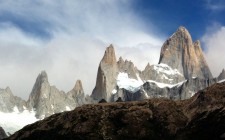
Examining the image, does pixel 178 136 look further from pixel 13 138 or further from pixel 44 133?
pixel 13 138

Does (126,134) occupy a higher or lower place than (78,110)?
lower

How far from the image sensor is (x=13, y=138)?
198 m

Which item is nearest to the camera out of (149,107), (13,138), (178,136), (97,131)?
(178,136)

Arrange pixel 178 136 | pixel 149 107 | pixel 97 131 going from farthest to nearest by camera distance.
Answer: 1. pixel 149 107
2. pixel 97 131
3. pixel 178 136

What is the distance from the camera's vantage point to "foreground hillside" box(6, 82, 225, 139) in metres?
162

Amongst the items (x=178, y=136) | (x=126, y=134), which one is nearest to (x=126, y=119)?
(x=126, y=134)

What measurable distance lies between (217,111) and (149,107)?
92.4 ft

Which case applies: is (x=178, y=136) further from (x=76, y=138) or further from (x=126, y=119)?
(x=76, y=138)

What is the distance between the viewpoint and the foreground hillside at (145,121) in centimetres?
16212

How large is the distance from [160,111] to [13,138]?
57398 mm

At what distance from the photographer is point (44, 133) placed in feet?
611

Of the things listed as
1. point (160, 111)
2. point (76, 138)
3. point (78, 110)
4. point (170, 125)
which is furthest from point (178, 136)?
point (78, 110)

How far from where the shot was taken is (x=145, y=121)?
174m

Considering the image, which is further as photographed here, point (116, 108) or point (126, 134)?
point (116, 108)
